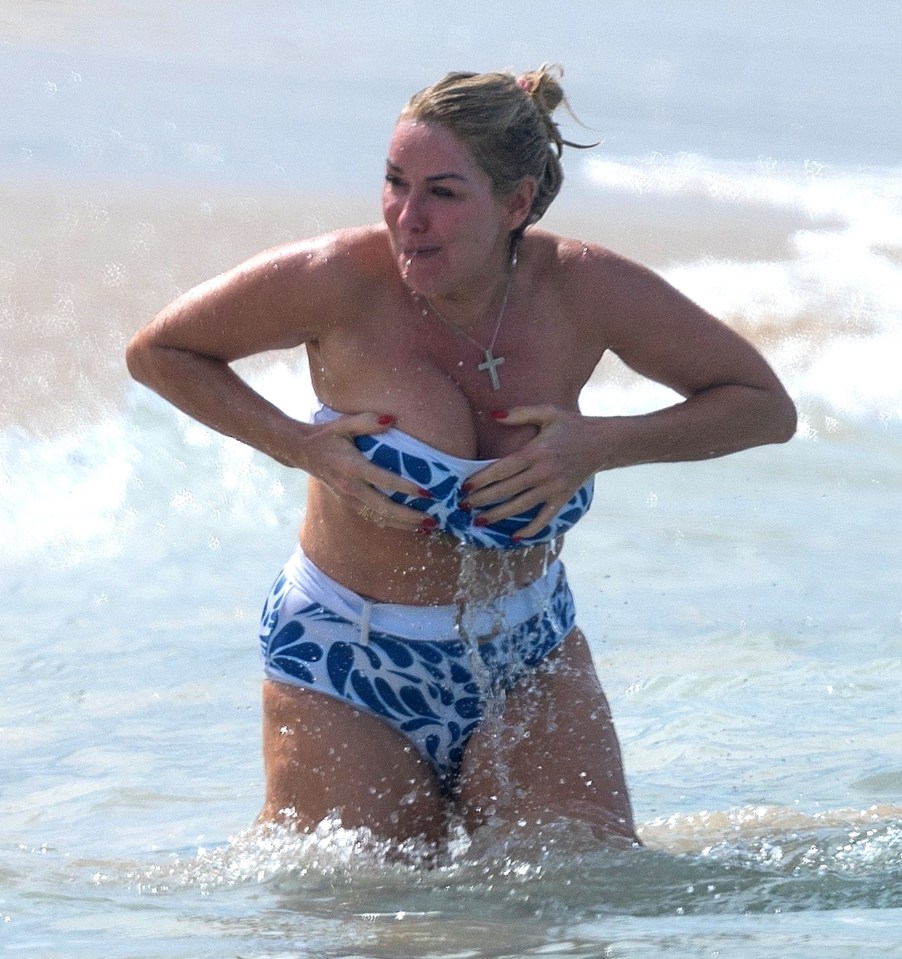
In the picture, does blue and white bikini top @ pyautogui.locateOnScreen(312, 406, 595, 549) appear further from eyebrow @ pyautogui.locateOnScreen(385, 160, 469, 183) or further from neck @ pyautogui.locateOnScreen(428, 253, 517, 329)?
eyebrow @ pyautogui.locateOnScreen(385, 160, 469, 183)

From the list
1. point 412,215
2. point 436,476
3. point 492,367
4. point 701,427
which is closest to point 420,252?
point 412,215

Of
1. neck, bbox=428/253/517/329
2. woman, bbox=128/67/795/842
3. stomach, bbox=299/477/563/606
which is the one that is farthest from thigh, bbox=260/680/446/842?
neck, bbox=428/253/517/329

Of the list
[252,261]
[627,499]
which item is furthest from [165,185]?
[252,261]

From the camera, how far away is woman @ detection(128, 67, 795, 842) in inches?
118

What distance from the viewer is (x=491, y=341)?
314 centimetres

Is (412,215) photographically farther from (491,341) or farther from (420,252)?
(491,341)

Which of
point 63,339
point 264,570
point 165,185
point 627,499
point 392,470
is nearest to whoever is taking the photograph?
point 392,470

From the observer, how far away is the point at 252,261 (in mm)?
3094

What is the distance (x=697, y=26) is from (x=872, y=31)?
2.20m

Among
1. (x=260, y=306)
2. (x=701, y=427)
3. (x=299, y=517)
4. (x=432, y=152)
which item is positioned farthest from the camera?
(x=299, y=517)

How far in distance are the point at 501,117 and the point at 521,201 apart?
17 centimetres

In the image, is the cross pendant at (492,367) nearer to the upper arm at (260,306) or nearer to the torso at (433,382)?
the torso at (433,382)

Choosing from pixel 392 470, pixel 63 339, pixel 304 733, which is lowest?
pixel 304 733

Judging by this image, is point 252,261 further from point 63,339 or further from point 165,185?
point 165,185
